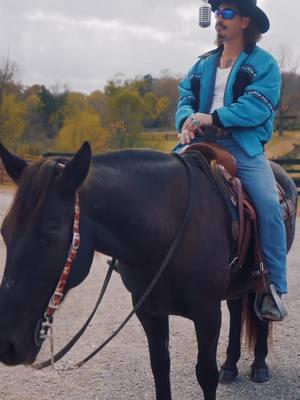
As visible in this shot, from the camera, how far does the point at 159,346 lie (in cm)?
320

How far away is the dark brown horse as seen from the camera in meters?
2.13

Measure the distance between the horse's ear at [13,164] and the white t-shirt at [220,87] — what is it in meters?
1.45

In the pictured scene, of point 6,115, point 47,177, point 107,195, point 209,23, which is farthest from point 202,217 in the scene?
point 6,115

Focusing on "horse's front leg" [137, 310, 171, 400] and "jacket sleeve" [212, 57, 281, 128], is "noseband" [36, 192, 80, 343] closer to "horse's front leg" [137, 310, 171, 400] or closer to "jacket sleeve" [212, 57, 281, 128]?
"horse's front leg" [137, 310, 171, 400]

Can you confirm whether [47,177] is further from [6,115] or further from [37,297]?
[6,115]

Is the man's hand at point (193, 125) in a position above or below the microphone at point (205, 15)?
below

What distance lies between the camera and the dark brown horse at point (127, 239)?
2127 millimetres

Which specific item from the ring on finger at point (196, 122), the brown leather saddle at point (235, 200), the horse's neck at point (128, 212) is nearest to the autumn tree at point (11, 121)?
the ring on finger at point (196, 122)

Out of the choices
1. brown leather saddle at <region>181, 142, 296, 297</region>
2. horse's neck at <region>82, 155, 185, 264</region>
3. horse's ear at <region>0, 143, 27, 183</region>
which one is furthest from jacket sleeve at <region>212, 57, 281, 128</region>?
horse's ear at <region>0, 143, 27, 183</region>

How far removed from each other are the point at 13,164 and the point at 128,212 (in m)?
0.58

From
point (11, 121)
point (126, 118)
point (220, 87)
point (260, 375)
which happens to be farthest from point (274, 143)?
point (220, 87)

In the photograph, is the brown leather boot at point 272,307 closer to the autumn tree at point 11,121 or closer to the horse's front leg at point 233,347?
the horse's front leg at point 233,347

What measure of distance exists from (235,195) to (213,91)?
2.45ft

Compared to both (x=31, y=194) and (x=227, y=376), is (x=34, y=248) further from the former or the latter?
(x=227, y=376)
